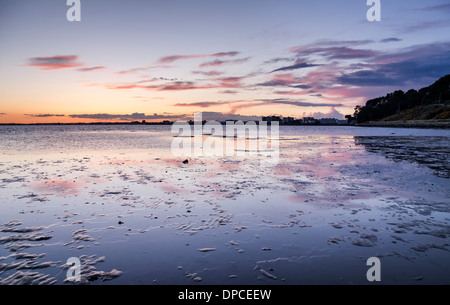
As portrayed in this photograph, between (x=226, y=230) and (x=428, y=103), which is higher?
(x=428, y=103)

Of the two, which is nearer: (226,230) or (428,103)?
(226,230)

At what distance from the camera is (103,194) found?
37.0ft

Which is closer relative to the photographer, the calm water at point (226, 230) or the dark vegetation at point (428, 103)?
the calm water at point (226, 230)

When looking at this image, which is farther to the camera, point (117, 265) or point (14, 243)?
point (14, 243)

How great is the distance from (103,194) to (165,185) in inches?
114

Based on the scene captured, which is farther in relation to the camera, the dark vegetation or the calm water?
the dark vegetation

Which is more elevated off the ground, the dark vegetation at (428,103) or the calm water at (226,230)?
the dark vegetation at (428,103)

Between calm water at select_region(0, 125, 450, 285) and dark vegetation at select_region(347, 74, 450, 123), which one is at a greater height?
dark vegetation at select_region(347, 74, 450, 123)
